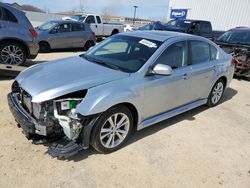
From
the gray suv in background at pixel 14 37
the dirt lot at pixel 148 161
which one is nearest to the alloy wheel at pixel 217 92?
the dirt lot at pixel 148 161

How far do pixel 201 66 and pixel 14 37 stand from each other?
514 cm

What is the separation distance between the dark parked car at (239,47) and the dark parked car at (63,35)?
6281 mm

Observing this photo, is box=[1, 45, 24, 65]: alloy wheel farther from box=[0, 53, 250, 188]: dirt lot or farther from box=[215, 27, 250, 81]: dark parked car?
box=[215, 27, 250, 81]: dark parked car

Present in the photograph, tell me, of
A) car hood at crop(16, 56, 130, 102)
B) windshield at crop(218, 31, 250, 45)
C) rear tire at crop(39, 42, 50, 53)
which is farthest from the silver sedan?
rear tire at crop(39, 42, 50, 53)

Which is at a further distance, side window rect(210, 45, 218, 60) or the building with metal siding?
the building with metal siding

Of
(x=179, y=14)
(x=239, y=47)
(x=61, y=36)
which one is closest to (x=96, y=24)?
(x=61, y=36)

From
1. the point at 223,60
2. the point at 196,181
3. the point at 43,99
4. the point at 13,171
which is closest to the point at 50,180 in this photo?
the point at 13,171

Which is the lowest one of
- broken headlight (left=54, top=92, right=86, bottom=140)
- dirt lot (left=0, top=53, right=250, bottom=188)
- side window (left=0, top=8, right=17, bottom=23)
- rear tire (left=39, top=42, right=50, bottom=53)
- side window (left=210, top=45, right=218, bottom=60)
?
rear tire (left=39, top=42, right=50, bottom=53)

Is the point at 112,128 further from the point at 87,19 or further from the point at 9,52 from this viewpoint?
the point at 87,19

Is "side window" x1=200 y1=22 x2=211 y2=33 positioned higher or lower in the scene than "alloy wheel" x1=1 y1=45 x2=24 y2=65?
higher

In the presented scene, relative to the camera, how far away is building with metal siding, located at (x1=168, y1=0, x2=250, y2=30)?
25.9 m

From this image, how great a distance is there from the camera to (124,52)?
14.6 ft

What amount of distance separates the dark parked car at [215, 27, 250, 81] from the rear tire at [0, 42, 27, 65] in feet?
21.8

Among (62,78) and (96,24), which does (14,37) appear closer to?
(62,78)
